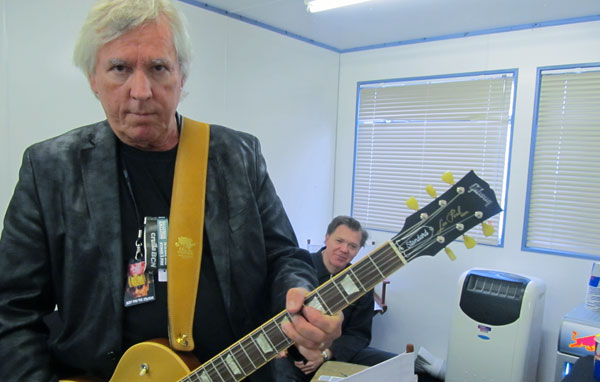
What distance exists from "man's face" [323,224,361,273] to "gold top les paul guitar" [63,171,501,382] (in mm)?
1826

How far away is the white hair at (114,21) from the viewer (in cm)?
102

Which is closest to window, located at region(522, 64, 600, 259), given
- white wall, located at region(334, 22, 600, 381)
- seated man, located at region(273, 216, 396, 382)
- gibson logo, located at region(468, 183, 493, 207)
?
white wall, located at region(334, 22, 600, 381)

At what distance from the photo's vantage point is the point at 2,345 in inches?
40.7

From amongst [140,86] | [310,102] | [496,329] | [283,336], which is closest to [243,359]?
[283,336]

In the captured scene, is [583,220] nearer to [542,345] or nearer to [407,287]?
[542,345]

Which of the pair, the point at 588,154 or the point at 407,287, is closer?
the point at 588,154

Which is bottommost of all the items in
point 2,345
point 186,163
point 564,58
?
point 2,345

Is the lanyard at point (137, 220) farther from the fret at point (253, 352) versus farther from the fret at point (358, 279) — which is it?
the fret at point (358, 279)

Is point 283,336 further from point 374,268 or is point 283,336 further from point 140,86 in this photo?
point 140,86

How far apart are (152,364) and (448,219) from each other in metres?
0.84

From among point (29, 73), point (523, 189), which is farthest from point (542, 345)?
point (29, 73)

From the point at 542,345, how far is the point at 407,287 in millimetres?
1060

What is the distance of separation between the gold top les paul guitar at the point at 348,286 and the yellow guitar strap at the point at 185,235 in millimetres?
67

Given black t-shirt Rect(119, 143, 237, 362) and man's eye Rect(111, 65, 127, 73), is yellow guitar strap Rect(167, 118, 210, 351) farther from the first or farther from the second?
man's eye Rect(111, 65, 127, 73)
